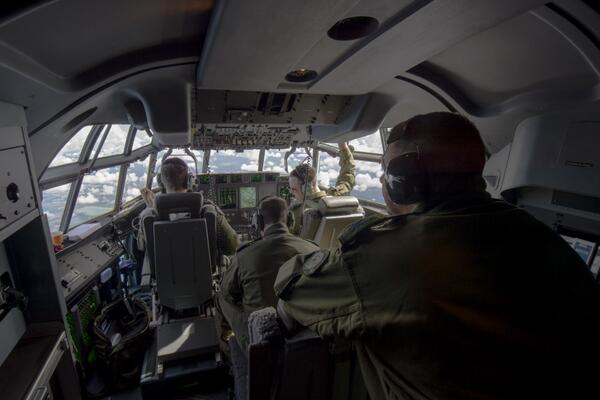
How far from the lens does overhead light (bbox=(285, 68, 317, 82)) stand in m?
1.64

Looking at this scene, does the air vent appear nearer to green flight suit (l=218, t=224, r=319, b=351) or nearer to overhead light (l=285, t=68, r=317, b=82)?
overhead light (l=285, t=68, r=317, b=82)

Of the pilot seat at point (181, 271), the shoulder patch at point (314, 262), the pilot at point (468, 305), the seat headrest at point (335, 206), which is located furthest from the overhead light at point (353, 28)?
the pilot seat at point (181, 271)

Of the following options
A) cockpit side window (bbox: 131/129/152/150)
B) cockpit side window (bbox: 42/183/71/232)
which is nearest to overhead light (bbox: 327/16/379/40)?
cockpit side window (bbox: 42/183/71/232)

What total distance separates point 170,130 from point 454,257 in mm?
1977

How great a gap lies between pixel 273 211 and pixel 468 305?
1.39 m

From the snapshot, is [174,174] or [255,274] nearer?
[255,274]

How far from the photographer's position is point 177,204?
2227mm

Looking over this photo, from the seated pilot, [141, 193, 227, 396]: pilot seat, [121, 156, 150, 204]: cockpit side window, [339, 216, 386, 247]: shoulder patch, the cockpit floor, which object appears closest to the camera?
[339, 216, 386, 247]: shoulder patch

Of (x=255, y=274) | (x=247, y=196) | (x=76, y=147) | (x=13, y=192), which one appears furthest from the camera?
(x=247, y=196)

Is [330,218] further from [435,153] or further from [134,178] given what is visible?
[134,178]

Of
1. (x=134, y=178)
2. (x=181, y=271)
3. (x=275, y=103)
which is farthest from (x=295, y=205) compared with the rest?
(x=134, y=178)

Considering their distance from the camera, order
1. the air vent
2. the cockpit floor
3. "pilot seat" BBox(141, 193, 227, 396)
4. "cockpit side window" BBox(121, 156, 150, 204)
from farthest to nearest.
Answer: "cockpit side window" BBox(121, 156, 150, 204), the air vent, "pilot seat" BBox(141, 193, 227, 396), the cockpit floor

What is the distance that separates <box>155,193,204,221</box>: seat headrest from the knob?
1200 millimetres

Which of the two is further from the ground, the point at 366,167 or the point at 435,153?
the point at 435,153
